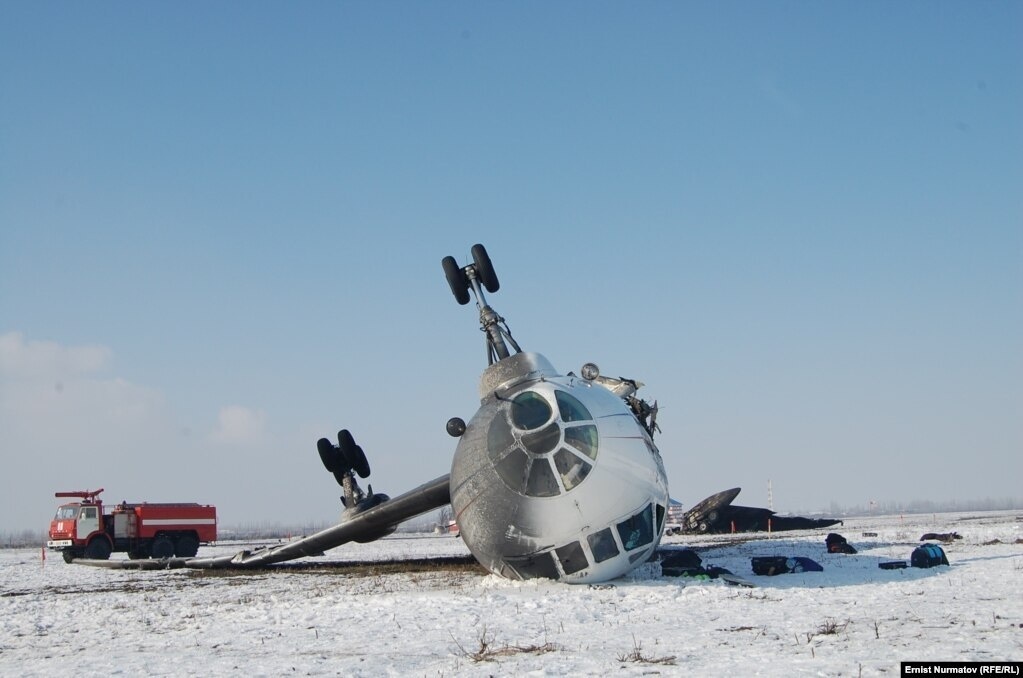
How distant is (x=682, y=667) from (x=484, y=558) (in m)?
8.06

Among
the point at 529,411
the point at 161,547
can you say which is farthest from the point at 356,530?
the point at 161,547

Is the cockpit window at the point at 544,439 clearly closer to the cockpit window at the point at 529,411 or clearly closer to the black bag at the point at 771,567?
the cockpit window at the point at 529,411

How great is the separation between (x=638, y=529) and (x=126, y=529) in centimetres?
3234

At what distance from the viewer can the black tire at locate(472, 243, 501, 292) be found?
2258cm

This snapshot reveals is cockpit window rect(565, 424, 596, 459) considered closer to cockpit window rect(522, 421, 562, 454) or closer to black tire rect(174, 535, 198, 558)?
cockpit window rect(522, 421, 562, 454)

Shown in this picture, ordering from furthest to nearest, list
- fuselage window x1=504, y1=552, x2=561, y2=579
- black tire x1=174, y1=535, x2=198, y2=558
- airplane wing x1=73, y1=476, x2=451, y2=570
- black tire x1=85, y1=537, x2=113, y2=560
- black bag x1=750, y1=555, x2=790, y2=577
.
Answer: black tire x1=174, y1=535, x2=198, y2=558
black tire x1=85, y1=537, x2=113, y2=560
airplane wing x1=73, y1=476, x2=451, y2=570
black bag x1=750, y1=555, x2=790, y2=577
fuselage window x1=504, y1=552, x2=561, y2=579

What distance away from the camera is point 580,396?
16.1 m

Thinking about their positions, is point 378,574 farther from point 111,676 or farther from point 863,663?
point 863,663

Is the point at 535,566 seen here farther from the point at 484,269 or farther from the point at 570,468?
the point at 484,269

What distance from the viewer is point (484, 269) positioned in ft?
74.1

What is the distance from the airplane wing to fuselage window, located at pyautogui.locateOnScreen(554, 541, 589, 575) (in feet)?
17.4

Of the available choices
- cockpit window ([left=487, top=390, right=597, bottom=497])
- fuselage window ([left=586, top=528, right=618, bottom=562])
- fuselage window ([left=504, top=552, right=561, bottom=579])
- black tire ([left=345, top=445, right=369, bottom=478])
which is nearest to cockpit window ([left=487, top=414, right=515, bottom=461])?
cockpit window ([left=487, top=390, right=597, bottom=497])

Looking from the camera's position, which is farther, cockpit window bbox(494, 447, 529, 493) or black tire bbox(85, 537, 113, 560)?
black tire bbox(85, 537, 113, 560)

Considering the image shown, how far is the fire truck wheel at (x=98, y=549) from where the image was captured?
38.4 metres
